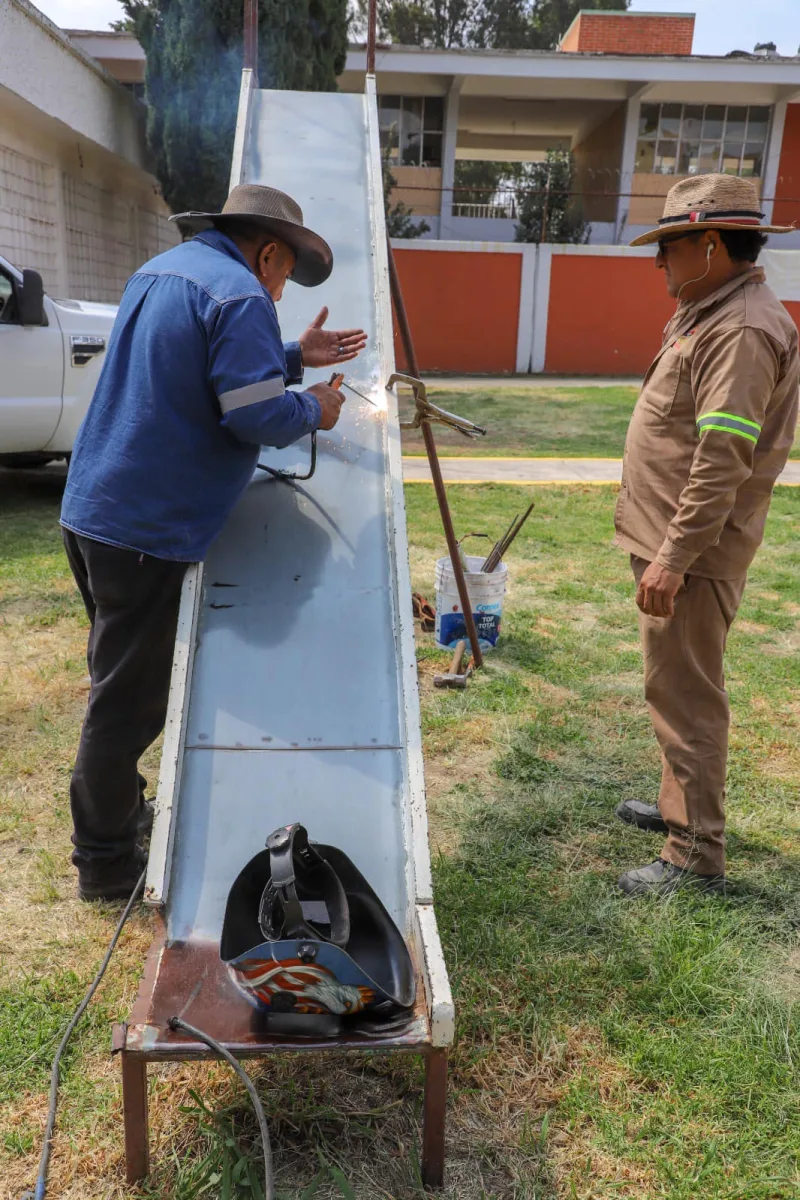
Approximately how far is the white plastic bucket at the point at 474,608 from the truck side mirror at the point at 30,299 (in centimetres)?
392

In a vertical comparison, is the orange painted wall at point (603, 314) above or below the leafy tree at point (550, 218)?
below

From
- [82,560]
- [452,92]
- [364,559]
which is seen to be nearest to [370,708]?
[364,559]

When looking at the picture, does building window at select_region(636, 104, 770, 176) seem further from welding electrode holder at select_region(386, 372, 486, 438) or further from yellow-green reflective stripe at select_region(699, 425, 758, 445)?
yellow-green reflective stripe at select_region(699, 425, 758, 445)

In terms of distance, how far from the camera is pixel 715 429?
254 centimetres

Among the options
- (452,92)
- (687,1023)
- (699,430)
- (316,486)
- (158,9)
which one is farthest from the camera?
(452,92)

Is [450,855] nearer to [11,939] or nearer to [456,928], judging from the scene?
[456,928]

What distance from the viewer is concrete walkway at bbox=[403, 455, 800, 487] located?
9.27 metres

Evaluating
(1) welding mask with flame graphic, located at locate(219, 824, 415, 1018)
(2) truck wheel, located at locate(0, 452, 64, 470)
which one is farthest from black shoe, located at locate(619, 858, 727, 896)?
(2) truck wheel, located at locate(0, 452, 64, 470)

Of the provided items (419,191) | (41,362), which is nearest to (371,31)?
(41,362)

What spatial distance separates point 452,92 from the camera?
2078 cm

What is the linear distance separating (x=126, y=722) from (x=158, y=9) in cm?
1521

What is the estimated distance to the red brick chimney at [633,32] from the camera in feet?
76.7

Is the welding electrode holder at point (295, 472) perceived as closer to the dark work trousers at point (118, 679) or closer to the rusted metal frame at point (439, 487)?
the dark work trousers at point (118, 679)

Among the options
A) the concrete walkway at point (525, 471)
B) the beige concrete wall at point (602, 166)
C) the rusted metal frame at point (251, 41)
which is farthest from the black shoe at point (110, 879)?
the beige concrete wall at point (602, 166)
